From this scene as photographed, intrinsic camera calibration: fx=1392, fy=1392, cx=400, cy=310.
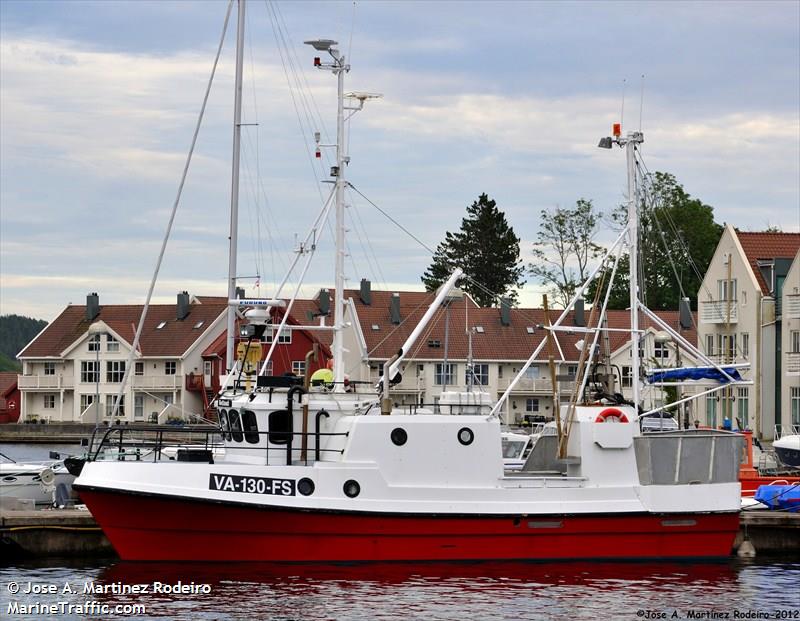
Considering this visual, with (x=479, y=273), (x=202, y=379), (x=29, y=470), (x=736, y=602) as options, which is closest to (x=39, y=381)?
(x=202, y=379)

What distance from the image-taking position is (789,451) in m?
43.8

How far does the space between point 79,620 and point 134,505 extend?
3.67 m

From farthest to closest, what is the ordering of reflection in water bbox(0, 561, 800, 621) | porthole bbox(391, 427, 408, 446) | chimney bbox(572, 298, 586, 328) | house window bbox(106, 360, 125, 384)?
house window bbox(106, 360, 125, 384)
chimney bbox(572, 298, 586, 328)
porthole bbox(391, 427, 408, 446)
reflection in water bbox(0, 561, 800, 621)

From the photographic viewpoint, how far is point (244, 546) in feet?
84.5

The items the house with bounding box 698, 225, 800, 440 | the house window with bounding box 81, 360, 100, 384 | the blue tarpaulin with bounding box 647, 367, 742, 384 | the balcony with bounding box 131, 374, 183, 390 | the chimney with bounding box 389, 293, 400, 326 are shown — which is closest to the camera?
the blue tarpaulin with bounding box 647, 367, 742, 384

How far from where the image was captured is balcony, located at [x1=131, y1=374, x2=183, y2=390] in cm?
8031

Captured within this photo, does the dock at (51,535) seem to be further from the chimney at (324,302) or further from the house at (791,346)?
the chimney at (324,302)

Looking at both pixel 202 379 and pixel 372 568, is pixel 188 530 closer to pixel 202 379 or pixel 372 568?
pixel 372 568

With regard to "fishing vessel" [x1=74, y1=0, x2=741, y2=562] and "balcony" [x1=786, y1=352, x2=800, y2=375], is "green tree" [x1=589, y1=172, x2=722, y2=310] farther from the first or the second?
"fishing vessel" [x1=74, y1=0, x2=741, y2=562]

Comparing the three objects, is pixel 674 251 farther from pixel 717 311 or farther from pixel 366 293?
pixel 717 311

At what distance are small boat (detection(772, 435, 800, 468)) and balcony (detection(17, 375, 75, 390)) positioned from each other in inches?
1991

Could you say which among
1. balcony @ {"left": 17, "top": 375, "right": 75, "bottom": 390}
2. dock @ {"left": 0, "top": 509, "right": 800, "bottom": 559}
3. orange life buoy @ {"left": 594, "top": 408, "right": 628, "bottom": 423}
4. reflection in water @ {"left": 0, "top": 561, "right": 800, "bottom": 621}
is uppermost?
Answer: balcony @ {"left": 17, "top": 375, "right": 75, "bottom": 390}

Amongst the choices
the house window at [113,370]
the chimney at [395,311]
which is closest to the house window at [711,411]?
the chimney at [395,311]

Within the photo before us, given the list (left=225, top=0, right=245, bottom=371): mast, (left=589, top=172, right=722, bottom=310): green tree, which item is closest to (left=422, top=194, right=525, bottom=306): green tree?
(left=589, top=172, right=722, bottom=310): green tree
